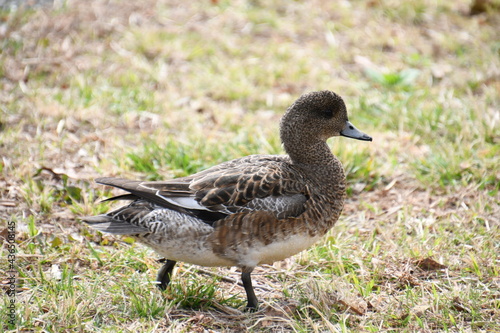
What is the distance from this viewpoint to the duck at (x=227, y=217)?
3457 mm

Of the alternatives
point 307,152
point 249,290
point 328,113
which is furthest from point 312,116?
point 249,290

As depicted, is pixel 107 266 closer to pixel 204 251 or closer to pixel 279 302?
pixel 204 251

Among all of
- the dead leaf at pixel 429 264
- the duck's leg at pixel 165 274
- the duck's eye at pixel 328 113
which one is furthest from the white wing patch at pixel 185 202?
the dead leaf at pixel 429 264

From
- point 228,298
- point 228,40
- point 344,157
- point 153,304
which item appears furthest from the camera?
point 228,40

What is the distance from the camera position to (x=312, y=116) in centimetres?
391

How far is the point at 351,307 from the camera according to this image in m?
3.46

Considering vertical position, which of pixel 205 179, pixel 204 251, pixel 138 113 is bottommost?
pixel 138 113

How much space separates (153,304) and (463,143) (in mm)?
3114

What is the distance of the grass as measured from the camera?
3.48 metres

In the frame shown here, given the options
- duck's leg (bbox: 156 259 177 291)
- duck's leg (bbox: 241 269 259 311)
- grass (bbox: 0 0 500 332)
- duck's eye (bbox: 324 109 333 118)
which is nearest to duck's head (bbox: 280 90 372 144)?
duck's eye (bbox: 324 109 333 118)

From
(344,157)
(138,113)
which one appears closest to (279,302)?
(344,157)

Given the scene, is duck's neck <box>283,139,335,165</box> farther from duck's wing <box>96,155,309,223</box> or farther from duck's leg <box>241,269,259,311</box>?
duck's leg <box>241,269,259,311</box>

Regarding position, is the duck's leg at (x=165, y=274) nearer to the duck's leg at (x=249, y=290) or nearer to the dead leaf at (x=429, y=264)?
the duck's leg at (x=249, y=290)

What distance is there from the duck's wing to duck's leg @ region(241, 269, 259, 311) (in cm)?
34
